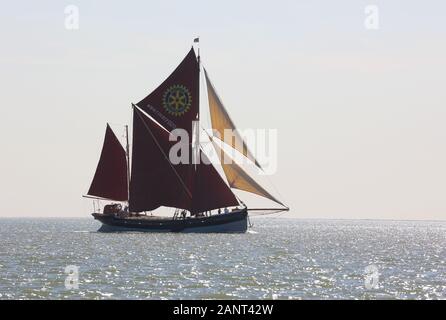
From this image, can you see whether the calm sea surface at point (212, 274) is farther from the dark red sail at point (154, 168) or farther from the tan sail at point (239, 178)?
the dark red sail at point (154, 168)

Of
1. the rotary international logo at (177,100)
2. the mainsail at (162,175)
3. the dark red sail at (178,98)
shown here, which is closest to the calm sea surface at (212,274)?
the mainsail at (162,175)

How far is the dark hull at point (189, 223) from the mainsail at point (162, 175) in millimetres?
2367

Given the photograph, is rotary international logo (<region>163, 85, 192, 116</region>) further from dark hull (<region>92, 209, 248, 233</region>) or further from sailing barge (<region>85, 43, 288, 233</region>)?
dark hull (<region>92, 209, 248, 233</region>)

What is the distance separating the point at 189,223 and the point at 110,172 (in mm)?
8948

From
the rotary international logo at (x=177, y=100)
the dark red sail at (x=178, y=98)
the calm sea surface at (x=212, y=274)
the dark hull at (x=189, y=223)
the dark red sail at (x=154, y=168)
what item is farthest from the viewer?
the dark hull at (x=189, y=223)

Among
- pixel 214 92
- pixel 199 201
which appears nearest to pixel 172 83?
pixel 214 92

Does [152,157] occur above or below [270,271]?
above

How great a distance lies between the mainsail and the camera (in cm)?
8519

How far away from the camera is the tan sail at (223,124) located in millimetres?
78500

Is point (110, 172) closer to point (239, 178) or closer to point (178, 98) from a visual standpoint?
point (178, 98)

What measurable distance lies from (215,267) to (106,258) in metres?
9.49

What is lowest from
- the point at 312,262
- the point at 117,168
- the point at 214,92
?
the point at 312,262

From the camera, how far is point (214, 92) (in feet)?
274
